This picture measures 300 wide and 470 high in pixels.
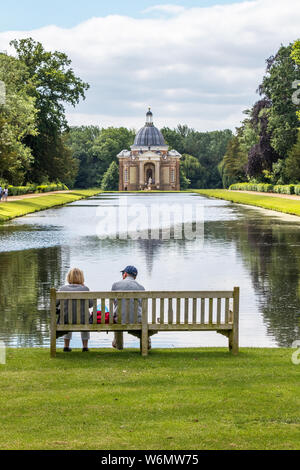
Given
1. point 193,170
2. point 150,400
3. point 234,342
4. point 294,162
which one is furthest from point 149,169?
point 150,400

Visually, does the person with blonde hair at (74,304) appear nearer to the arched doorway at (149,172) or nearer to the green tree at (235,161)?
the green tree at (235,161)

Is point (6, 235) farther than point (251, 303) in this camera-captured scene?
Yes

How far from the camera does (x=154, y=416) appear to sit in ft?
21.5

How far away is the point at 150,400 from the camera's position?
7066 millimetres

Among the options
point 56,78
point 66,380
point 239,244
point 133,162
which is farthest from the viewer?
point 133,162

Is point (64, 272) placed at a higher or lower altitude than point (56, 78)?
lower

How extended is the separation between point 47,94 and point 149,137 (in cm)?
8203

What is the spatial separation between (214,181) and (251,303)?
14566 cm

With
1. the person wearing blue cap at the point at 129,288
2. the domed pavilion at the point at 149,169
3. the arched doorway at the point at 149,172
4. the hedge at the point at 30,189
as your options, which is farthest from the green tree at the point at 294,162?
the arched doorway at the point at 149,172

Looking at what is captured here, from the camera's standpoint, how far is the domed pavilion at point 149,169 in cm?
14975

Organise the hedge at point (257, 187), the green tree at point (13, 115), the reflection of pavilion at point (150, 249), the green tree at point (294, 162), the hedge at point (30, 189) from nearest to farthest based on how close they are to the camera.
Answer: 1. the reflection of pavilion at point (150, 249)
2. the green tree at point (13, 115)
3. the hedge at point (30, 189)
4. the green tree at point (294, 162)
5. the hedge at point (257, 187)

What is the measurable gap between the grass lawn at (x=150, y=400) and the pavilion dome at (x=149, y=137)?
149 meters

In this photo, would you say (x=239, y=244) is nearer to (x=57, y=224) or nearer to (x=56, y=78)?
(x=57, y=224)
